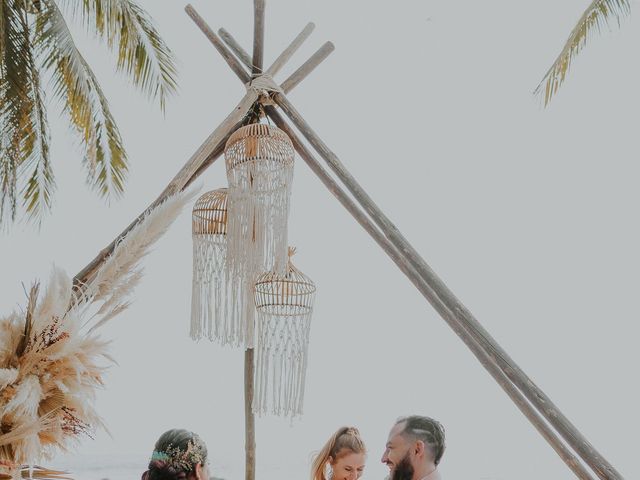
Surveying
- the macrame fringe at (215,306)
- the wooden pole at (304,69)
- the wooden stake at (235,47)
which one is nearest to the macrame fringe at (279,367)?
the macrame fringe at (215,306)

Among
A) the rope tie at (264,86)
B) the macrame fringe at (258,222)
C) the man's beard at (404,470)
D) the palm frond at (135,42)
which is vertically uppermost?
the palm frond at (135,42)

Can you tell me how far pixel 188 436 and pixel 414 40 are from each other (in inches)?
167

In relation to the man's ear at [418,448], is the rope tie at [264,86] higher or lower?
higher

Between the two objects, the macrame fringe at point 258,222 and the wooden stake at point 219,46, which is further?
the wooden stake at point 219,46

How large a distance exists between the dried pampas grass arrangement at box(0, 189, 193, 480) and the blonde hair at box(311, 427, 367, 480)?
1815mm

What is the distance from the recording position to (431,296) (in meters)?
3.54

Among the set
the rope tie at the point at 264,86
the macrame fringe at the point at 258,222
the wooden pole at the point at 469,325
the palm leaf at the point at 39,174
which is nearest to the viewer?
the wooden pole at the point at 469,325

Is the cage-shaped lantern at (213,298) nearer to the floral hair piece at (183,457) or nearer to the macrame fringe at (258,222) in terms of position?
the macrame fringe at (258,222)

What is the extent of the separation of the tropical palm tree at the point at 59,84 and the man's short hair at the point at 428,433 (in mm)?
2908

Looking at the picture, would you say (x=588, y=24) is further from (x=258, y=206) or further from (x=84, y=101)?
(x=84, y=101)

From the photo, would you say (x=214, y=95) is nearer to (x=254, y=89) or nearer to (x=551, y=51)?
(x=254, y=89)

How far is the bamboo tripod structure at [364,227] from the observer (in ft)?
10.3

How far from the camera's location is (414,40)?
18.4 feet

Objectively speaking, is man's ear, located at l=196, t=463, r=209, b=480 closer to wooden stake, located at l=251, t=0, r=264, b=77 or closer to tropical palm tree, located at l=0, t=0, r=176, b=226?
wooden stake, located at l=251, t=0, r=264, b=77
